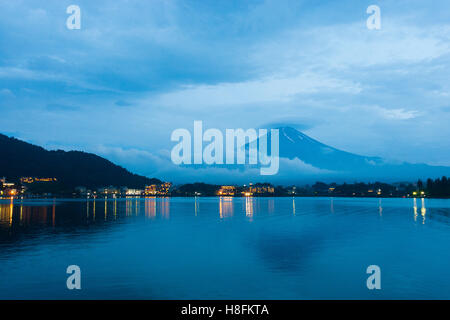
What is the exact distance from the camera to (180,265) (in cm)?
1716

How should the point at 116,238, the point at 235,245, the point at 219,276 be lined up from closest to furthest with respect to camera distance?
the point at 219,276 → the point at 235,245 → the point at 116,238

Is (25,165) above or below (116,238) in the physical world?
above

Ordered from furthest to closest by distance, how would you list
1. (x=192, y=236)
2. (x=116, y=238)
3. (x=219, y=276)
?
(x=192, y=236)
(x=116, y=238)
(x=219, y=276)

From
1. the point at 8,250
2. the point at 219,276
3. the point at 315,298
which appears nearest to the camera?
the point at 315,298

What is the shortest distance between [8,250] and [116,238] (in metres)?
7.48

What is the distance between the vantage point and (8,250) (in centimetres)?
1969
